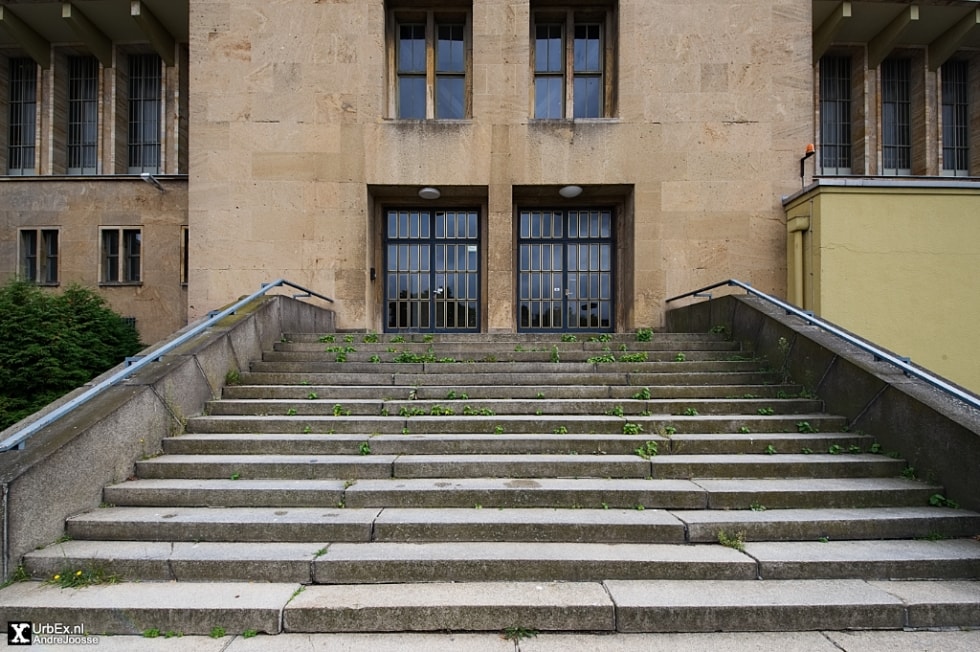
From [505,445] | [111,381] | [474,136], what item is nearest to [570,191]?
[474,136]

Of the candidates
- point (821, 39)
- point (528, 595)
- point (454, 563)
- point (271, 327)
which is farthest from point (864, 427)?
point (821, 39)

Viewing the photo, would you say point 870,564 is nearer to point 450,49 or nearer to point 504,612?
point 504,612

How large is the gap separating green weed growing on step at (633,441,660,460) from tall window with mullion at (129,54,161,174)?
15.9m

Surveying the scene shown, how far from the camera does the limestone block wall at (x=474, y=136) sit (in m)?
11.1

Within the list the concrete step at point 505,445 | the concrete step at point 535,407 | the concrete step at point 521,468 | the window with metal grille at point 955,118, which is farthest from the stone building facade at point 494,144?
the window with metal grille at point 955,118

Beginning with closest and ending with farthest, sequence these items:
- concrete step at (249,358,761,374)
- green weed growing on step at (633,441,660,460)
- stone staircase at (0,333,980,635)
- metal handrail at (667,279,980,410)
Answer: stone staircase at (0,333,980,635), metal handrail at (667,279,980,410), green weed growing on step at (633,441,660,460), concrete step at (249,358,761,374)

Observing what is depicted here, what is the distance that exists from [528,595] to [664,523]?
136 cm

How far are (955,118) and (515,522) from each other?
1814cm

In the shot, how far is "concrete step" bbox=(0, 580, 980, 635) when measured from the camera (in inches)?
133

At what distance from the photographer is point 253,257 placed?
11125 mm

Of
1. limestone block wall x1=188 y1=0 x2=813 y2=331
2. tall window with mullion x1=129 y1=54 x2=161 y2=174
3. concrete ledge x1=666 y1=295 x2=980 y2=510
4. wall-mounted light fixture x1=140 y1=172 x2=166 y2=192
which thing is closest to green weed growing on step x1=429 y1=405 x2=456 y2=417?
concrete ledge x1=666 y1=295 x2=980 y2=510

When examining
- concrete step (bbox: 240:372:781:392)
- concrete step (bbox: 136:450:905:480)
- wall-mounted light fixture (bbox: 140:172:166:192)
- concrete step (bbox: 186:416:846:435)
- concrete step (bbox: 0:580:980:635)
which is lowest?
concrete step (bbox: 0:580:980:635)

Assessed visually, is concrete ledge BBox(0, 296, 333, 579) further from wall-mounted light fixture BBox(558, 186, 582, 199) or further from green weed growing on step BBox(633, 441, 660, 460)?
wall-mounted light fixture BBox(558, 186, 582, 199)

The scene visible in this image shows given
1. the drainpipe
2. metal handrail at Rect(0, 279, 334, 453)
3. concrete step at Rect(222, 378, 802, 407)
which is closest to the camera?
metal handrail at Rect(0, 279, 334, 453)
